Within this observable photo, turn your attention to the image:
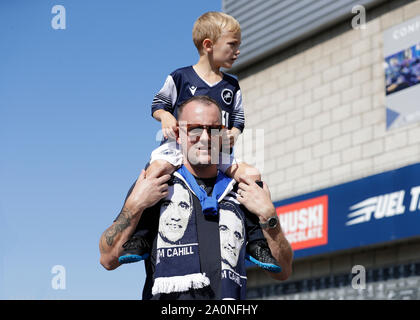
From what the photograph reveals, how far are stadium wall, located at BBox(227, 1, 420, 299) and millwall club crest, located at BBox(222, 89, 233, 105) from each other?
10.8 m

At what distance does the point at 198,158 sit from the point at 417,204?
11.1 m

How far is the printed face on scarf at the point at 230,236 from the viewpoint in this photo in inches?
187

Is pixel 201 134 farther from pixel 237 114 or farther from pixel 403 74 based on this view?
pixel 403 74

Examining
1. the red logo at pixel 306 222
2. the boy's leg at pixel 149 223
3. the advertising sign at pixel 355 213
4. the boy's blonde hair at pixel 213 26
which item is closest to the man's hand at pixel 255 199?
the boy's leg at pixel 149 223

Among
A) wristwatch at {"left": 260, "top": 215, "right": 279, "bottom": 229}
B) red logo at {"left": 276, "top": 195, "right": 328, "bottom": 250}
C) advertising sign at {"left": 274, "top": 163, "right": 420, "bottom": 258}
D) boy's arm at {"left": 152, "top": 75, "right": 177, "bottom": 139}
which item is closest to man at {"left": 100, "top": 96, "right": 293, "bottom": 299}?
wristwatch at {"left": 260, "top": 215, "right": 279, "bottom": 229}

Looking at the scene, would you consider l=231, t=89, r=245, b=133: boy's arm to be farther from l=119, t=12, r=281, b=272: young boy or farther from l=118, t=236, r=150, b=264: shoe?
l=118, t=236, r=150, b=264: shoe

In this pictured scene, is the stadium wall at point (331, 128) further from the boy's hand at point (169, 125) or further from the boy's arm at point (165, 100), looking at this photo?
the boy's hand at point (169, 125)

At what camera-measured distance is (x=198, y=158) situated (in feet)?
16.2

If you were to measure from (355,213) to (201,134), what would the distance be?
40.3ft

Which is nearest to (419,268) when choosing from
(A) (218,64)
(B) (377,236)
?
(B) (377,236)

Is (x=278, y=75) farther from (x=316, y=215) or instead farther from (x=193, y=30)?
(x=193, y=30)

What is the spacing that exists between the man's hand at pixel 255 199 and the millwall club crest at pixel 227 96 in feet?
3.23

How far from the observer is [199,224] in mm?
4910

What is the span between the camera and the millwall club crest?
5830 millimetres
